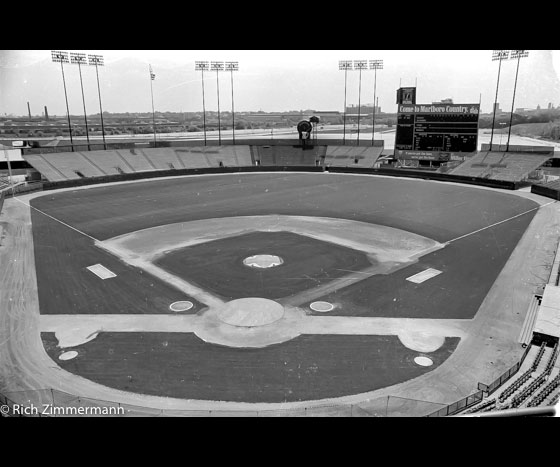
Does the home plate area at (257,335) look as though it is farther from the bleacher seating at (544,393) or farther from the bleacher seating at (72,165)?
the bleacher seating at (72,165)

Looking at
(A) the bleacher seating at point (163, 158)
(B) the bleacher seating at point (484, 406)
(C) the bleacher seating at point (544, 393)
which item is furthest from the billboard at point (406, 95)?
(B) the bleacher seating at point (484, 406)

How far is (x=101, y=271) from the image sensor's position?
79.4 feet

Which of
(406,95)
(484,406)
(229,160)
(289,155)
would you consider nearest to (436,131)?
(406,95)

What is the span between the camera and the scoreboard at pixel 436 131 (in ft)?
193

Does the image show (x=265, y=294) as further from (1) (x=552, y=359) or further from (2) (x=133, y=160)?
(2) (x=133, y=160)

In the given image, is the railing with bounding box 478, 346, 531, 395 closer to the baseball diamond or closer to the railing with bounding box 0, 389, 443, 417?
the baseball diamond

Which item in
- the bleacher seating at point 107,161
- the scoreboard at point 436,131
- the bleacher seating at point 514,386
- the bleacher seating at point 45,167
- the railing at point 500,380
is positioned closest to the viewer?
the bleacher seating at point 514,386

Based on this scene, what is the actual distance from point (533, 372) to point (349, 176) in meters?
49.7

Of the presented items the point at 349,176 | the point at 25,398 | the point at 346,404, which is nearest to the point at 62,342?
the point at 25,398

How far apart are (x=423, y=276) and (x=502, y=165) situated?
4381 centimetres

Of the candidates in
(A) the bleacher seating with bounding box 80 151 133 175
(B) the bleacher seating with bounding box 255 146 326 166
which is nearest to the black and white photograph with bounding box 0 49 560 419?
(A) the bleacher seating with bounding box 80 151 133 175

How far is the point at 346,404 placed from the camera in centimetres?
1300

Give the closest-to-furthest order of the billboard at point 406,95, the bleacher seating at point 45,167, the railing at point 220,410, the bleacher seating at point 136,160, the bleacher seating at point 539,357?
the railing at point 220,410 < the bleacher seating at point 539,357 < the bleacher seating at point 45,167 < the billboard at point 406,95 < the bleacher seating at point 136,160

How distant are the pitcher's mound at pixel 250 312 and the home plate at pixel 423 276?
7.57 metres
